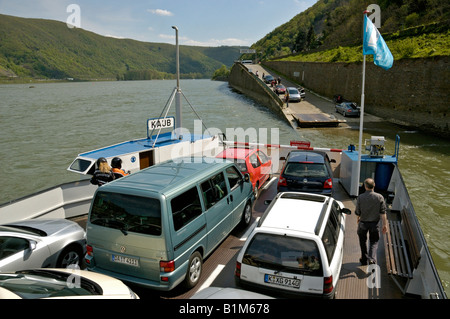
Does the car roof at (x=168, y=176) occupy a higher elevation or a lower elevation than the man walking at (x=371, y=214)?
higher

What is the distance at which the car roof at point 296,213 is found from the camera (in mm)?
4695

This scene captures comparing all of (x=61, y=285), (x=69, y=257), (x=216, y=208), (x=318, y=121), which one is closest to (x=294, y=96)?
(x=318, y=121)

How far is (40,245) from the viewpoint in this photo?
5.48 meters

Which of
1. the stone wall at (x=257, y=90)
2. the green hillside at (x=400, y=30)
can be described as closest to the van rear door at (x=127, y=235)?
the green hillside at (x=400, y=30)

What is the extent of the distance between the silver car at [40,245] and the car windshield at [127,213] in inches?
49.3

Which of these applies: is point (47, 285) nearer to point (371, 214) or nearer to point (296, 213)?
point (296, 213)

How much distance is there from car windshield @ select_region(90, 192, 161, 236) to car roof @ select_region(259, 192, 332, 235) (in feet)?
5.06

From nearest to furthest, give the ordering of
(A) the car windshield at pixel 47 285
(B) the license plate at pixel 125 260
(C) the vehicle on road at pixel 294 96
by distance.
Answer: (A) the car windshield at pixel 47 285
(B) the license plate at pixel 125 260
(C) the vehicle on road at pixel 294 96

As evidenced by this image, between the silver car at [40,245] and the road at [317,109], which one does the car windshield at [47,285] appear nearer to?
the silver car at [40,245]

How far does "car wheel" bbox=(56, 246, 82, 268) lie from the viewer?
5.81m

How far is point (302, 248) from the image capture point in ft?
14.4
